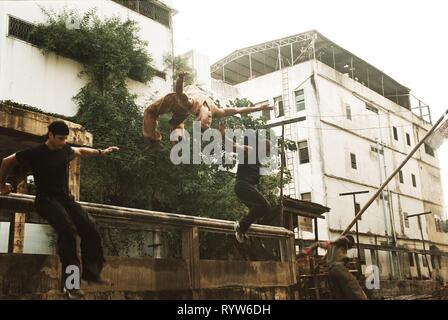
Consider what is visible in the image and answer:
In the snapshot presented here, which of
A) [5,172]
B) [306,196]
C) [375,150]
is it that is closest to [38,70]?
[5,172]

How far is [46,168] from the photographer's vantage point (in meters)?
4.92

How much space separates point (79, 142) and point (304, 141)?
18645 mm

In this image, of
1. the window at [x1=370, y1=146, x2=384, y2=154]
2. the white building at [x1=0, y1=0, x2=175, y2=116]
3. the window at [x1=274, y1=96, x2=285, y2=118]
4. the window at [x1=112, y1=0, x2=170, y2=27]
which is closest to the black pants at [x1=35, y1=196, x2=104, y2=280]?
the white building at [x1=0, y1=0, x2=175, y2=116]

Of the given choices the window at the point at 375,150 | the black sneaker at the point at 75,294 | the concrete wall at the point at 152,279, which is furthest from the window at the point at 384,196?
the black sneaker at the point at 75,294

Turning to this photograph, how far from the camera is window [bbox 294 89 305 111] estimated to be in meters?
26.3

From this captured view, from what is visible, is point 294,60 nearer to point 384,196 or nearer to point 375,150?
point 375,150

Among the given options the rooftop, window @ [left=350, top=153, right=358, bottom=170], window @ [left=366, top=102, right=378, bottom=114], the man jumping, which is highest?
the rooftop

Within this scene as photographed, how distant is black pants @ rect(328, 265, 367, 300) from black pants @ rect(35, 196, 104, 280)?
354cm

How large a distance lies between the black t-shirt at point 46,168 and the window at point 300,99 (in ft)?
73.2

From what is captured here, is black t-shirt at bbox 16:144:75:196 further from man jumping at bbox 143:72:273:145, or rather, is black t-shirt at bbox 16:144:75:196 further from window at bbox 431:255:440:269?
window at bbox 431:255:440:269

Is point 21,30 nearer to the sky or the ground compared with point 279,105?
nearer to the ground

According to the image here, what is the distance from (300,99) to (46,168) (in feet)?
74.8

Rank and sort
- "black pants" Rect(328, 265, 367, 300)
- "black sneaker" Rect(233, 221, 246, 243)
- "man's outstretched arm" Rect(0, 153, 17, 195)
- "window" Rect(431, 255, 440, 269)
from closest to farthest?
"man's outstretched arm" Rect(0, 153, 17, 195) → "black pants" Rect(328, 265, 367, 300) → "black sneaker" Rect(233, 221, 246, 243) → "window" Rect(431, 255, 440, 269)

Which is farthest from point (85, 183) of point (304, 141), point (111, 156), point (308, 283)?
point (304, 141)
